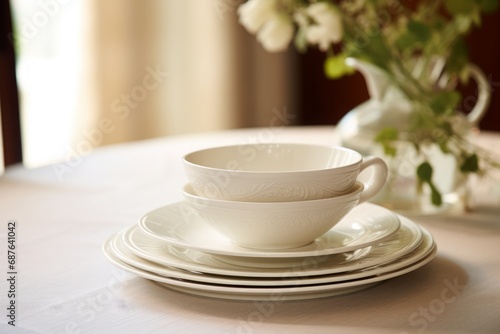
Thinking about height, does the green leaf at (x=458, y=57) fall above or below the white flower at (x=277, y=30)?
below

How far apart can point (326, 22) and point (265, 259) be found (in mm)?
506

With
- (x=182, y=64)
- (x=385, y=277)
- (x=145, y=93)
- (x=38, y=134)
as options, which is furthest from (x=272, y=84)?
(x=385, y=277)

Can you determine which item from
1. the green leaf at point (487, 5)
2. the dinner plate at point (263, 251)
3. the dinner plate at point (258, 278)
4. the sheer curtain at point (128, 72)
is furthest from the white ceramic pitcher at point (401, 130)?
the sheer curtain at point (128, 72)

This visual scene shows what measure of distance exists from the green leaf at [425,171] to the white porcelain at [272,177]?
0.84ft

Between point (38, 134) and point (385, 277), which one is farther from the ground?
point (385, 277)

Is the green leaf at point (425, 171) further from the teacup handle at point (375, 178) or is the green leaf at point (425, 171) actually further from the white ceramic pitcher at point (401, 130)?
the teacup handle at point (375, 178)

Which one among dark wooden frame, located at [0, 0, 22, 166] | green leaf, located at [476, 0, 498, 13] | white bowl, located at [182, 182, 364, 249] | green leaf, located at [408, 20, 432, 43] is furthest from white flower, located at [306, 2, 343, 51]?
dark wooden frame, located at [0, 0, 22, 166]

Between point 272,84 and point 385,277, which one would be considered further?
point 272,84

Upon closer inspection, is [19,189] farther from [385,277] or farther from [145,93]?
[145,93]

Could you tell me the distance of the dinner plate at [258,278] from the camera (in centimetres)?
69

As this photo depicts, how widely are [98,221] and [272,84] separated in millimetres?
2634

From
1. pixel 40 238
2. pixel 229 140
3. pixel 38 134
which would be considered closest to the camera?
pixel 40 238

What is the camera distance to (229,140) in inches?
67.2

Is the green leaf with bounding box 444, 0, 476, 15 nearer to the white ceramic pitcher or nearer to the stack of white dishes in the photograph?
the white ceramic pitcher
